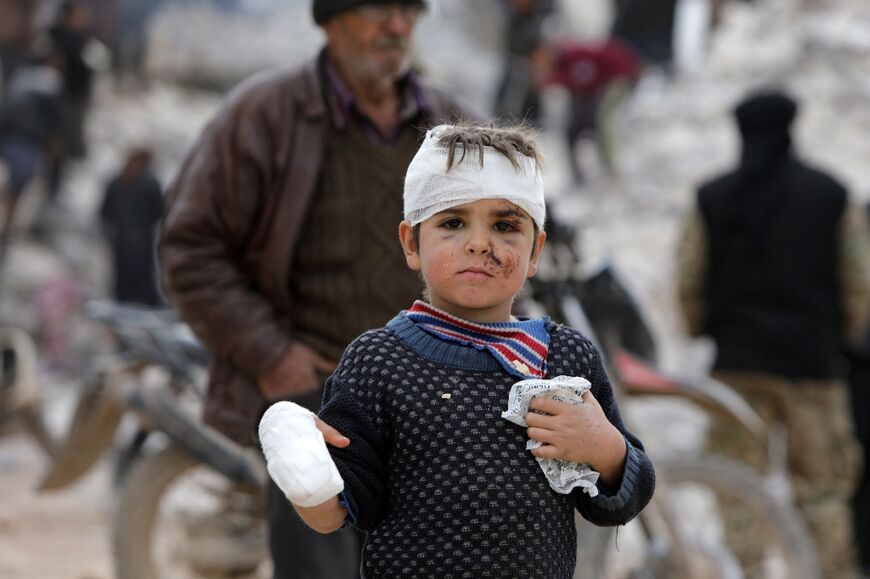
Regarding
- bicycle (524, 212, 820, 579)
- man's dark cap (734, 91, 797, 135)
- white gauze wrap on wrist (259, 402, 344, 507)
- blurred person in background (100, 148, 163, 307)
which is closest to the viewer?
white gauze wrap on wrist (259, 402, 344, 507)

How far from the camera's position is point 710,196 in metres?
6.03

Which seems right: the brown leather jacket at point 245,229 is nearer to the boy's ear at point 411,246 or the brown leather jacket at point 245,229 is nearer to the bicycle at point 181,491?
the bicycle at point 181,491

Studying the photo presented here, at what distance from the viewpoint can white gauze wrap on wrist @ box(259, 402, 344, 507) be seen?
6.63 feet

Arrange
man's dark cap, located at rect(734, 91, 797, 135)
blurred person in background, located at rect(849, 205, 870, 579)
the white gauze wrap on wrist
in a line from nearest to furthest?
the white gauze wrap on wrist < man's dark cap, located at rect(734, 91, 797, 135) < blurred person in background, located at rect(849, 205, 870, 579)

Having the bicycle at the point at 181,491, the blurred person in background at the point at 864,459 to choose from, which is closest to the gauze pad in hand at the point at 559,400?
the bicycle at the point at 181,491

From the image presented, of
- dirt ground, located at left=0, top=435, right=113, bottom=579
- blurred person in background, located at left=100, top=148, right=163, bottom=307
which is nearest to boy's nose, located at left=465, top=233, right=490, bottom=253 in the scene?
dirt ground, located at left=0, top=435, right=113, bottom=579

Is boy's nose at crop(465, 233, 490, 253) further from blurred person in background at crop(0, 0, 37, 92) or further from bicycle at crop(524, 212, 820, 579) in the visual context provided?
blurred person in background at crop(0, 0, 37, 92)

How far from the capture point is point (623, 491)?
2.24m

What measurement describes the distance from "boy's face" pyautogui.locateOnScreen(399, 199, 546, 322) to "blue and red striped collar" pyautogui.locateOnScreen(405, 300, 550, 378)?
22 mm

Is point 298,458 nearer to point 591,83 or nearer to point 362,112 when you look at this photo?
point 362,112

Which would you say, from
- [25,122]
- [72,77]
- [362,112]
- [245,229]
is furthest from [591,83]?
[245,229]

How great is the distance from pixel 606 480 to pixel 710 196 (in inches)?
155

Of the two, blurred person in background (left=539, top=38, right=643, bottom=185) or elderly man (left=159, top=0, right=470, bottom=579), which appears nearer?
elderly man (left=159, top=0, right=470, bottom=579)

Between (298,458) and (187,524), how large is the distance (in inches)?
124
